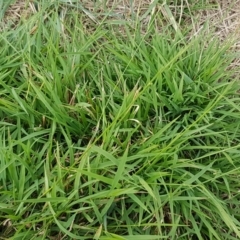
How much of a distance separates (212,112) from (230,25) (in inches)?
19.4

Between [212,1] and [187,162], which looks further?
[212,1]

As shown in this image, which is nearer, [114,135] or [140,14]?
[114,135]

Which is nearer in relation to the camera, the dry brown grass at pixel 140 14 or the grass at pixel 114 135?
the grass at pixel 114 135

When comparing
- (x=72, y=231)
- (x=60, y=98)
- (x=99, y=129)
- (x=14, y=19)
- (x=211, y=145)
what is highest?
(x=14, y=19)

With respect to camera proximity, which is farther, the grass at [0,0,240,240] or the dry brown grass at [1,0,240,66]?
the dry brown grass at [1,0,240,66]

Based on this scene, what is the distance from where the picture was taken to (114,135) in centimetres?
132

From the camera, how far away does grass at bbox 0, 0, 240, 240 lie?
1.27 meters

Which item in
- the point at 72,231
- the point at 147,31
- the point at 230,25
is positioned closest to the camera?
the point at 72,231

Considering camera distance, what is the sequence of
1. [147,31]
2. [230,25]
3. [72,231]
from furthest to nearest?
[230,25] < [147,31] < [72,231]

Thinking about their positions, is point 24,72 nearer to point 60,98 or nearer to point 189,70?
point 60,98

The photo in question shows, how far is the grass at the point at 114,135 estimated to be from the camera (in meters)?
1.27

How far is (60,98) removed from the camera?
4.65 ft

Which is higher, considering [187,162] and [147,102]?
[147,102]

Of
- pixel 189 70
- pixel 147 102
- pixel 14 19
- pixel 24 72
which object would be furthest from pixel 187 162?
pixel 14 19
